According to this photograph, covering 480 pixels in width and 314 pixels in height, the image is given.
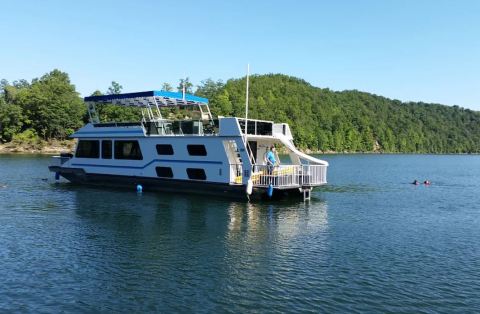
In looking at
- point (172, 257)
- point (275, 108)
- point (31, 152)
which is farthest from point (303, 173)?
point (275, 108)

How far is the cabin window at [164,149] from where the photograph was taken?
28.4 m

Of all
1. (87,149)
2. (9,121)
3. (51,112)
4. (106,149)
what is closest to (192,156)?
(106,149)

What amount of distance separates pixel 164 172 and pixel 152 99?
5.25m

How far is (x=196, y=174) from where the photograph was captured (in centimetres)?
2775

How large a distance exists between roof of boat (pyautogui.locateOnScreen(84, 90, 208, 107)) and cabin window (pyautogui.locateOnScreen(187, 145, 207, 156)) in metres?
3.83

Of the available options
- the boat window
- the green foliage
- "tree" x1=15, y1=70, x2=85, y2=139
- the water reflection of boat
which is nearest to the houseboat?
the boat window

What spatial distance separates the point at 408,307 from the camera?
10.5 metres

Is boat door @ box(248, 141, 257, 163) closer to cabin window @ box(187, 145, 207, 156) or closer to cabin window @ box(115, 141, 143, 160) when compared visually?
cabin window @ box(187, 145, 207, 156)

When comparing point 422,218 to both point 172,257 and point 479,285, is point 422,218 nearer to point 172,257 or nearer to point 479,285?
point 479,285

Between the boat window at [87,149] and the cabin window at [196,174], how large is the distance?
340 inches

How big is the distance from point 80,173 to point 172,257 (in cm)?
2159

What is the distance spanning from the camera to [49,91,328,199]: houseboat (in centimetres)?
2583

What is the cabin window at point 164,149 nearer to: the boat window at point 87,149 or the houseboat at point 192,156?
the houseboat at point 192,156

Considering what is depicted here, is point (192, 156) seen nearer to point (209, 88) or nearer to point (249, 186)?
point (249, 186)
